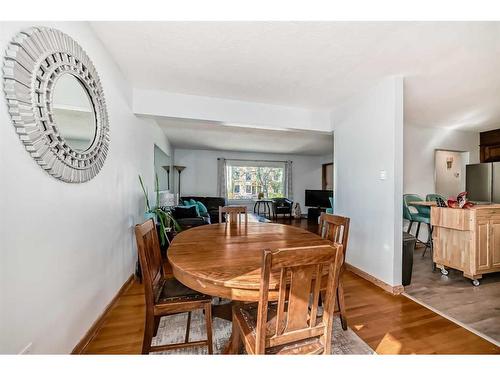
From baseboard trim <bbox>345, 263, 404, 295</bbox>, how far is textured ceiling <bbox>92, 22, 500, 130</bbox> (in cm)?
238

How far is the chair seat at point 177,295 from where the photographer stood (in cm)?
130

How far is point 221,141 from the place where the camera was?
5.55m

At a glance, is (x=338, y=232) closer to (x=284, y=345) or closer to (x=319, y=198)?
(x=284, y=345)

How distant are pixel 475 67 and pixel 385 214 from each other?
70.6 inches

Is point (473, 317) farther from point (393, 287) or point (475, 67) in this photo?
point (475, 67)

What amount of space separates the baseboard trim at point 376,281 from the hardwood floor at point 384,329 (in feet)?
0.23

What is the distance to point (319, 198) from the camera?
22.8ft

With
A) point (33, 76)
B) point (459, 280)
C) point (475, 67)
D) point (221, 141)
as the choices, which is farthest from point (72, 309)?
point (221, 141)

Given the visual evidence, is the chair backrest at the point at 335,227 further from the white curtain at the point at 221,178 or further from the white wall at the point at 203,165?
the white wall at the point at 203,165

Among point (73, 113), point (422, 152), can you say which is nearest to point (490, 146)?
point (422, 152)

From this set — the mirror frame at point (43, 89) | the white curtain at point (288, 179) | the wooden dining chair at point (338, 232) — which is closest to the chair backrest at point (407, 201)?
the wooden dining chair at point (338, 232)

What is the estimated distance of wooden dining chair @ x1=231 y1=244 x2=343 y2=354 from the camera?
76cm

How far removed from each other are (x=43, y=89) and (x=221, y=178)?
6083 mm

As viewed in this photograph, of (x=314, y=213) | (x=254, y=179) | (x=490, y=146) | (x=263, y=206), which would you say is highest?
(x=490, y=146)
